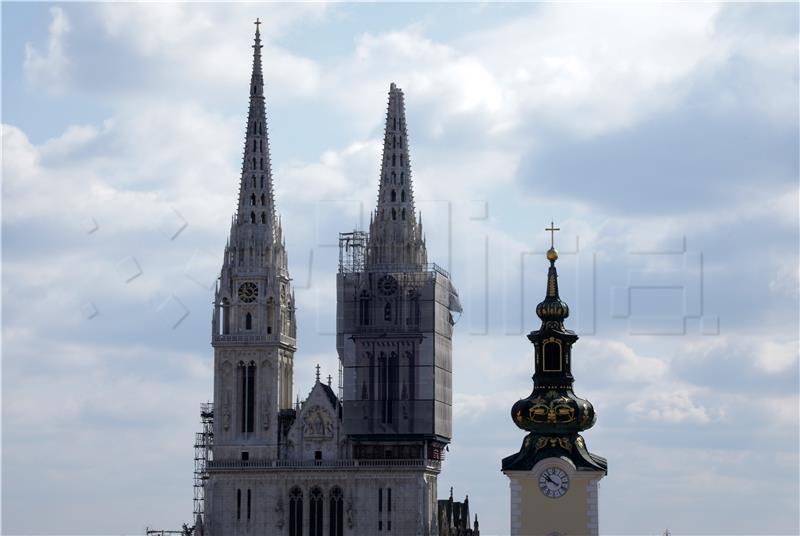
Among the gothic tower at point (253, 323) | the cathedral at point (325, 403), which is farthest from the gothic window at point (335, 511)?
A: the gothic tower at point (253, 323)

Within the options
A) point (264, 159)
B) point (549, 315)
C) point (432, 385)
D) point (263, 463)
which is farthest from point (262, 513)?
point (549, 315)

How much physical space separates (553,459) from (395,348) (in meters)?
47.4

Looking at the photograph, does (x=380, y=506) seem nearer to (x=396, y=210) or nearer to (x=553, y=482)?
(x=396, y=210)

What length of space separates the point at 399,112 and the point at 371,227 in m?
8.26

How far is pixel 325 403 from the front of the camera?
148 meters

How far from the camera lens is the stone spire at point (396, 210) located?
150125 millimetres

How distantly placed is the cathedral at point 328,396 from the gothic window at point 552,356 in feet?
138

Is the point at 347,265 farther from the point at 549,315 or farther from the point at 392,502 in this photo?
the point at 549,315

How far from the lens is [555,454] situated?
102 metres

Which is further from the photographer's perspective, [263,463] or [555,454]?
[263,463]

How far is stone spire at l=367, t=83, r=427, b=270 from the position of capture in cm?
15012

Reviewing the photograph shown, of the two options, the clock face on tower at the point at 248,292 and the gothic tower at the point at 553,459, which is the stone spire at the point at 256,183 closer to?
the clock face on tower at the point at 248,292

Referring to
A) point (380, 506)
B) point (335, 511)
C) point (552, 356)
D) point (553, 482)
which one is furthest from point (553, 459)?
point (335, 511)

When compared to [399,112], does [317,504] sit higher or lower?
lower
